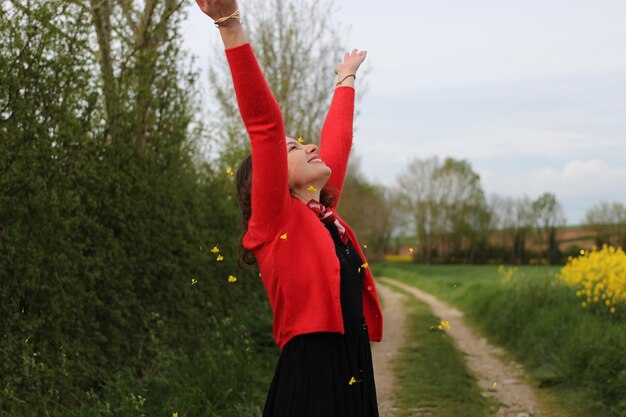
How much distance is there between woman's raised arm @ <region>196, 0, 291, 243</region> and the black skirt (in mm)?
377

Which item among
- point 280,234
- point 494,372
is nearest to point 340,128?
point 280,234

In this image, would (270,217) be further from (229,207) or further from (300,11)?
(300,11)

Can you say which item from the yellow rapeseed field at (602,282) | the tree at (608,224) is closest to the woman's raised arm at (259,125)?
the yellow rapeseed field at (602,282)

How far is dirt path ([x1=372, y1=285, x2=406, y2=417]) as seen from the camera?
7946mm

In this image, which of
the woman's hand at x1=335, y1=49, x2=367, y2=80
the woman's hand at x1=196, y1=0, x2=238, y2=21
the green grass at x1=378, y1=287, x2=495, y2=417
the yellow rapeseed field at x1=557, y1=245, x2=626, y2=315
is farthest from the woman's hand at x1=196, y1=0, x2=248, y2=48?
the yellow rapeseed field at x1=557, y1=245, x2=626, y2=315

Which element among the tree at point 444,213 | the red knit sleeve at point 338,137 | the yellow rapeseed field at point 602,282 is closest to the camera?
the red knit sleeve at point 338,137

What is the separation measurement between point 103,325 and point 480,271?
1558 inches

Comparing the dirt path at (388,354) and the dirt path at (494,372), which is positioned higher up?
the dirt path at (388,354)

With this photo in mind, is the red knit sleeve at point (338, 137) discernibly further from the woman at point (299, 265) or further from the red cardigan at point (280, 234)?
the red cardigan at point (280, 234)

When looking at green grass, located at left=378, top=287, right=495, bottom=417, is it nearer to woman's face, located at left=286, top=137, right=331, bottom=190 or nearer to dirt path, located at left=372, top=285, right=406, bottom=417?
dirt path, located at left=372, top=285, right=406, bottom=417

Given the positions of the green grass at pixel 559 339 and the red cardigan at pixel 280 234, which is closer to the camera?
the red cardigan at pixel 280 234

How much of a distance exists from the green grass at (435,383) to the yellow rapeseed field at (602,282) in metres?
2.28

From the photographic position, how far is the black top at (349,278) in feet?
9.53

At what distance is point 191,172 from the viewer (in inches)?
355
